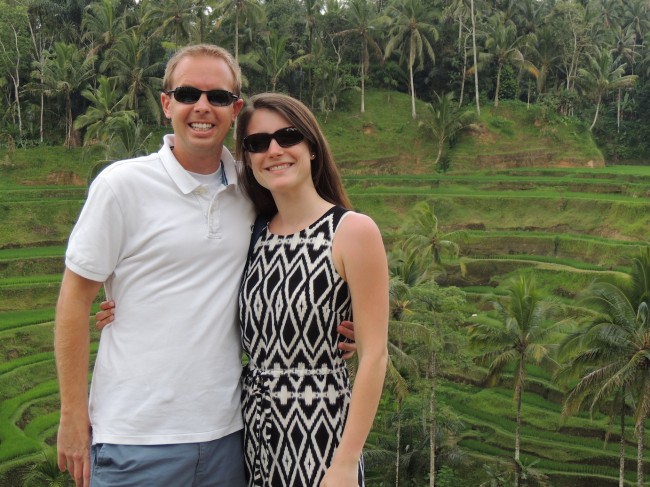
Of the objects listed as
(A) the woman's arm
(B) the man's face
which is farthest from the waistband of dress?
(B) the man's face

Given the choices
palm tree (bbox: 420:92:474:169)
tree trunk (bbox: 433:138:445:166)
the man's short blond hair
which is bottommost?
tree trunk (bbox: 433:138:445:166)

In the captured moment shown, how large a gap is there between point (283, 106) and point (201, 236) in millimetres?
698

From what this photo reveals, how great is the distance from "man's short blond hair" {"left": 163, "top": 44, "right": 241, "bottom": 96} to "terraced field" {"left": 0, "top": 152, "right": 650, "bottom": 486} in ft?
52.4

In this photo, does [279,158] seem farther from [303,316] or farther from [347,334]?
[347,334]

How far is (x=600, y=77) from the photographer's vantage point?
158 ft

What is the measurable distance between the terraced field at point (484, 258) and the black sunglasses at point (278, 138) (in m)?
16.2

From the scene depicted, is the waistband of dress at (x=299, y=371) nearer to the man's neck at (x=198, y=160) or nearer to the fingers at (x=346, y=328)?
the fingers at (x=346, y=328)

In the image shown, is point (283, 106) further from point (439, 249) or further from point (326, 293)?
point (439, 249)

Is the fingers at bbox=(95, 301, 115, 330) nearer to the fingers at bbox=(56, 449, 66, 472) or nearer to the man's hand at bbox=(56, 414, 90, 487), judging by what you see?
the man's hand at bbox=(56, 414, 90, 487)

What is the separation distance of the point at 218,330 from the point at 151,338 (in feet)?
0.97

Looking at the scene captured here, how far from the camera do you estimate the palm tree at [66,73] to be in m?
40.6

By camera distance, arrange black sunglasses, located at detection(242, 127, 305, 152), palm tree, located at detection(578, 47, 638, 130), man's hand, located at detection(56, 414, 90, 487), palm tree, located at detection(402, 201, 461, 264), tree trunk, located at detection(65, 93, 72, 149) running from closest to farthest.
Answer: man's hand, located at detection(56, 414, 90, 487), black sunglasses, located at detection(242, 127, 305, 152), palm tree, located at detection(402, 201, 461, 264), tree trunk, located at detection(65, 93, 72, 149), palm tree, located at detection(578, 47, 638, 130)

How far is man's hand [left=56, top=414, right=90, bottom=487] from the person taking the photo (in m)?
3.38

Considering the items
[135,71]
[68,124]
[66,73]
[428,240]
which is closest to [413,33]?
[135,71]
